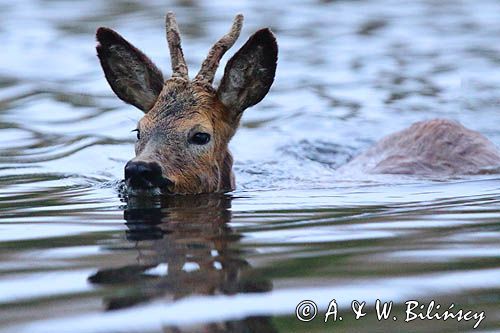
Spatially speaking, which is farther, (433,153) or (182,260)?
(433,153)

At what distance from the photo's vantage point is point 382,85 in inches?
599

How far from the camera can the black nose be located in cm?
772

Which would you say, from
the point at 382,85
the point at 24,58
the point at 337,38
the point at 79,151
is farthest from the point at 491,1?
the point at 79,151

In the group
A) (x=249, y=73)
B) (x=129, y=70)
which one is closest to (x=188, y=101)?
(x=249, y=73)

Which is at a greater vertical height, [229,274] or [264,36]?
[264,36]

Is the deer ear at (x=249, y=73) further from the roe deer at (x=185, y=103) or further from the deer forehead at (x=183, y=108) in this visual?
the deer forehead at (x=183, y=108)

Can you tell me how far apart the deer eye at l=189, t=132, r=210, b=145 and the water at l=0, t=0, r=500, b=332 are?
453 millimetres

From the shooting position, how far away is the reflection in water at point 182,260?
16.1 ft

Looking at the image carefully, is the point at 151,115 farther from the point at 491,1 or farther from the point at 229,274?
the point at 491,1

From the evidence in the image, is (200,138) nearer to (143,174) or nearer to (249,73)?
(249,73)

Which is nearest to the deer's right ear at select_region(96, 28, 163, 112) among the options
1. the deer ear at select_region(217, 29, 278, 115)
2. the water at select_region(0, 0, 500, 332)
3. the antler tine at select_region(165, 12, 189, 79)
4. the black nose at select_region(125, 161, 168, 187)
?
the antler tine at select_region(165, 12, 189, 79)

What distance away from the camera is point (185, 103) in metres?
8.59

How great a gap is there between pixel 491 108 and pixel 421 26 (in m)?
6.01

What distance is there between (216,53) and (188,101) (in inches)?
16.8
